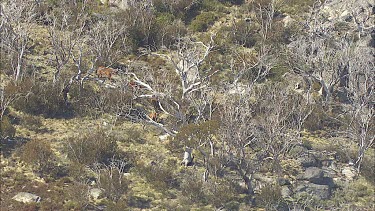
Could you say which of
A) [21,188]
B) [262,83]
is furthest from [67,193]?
[262,83]

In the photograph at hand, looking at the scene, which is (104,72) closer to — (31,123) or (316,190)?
(31,123)

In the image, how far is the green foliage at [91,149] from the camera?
56.4 feet

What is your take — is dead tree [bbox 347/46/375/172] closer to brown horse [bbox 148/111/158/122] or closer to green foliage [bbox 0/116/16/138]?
brown horse [bbox 148/111/158/122]

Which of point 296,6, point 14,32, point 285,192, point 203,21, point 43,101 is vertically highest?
point 296,6

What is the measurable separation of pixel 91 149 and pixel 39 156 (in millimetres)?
2070

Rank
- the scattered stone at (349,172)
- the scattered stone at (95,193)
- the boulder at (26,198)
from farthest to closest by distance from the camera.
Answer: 1. the scattered stone at (349,172)
2. the scattered stone at (95,193)
3. the boulder at (26,198)

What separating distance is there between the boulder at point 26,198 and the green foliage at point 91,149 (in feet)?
8.37

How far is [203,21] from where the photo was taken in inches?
1230

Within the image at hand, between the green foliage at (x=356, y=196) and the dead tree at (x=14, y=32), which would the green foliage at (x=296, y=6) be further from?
the dead tree at (x=14, y=32)

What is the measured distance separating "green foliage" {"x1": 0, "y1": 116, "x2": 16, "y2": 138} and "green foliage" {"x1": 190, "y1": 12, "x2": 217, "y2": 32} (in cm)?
1638

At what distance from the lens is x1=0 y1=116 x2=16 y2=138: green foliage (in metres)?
17.5

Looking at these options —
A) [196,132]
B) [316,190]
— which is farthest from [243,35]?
[316,190]

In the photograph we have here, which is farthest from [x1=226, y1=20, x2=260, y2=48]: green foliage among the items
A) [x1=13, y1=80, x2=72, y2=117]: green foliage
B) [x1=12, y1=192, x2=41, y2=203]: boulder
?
[x1=12, y1=192, x2=41, y2=203]: boulder

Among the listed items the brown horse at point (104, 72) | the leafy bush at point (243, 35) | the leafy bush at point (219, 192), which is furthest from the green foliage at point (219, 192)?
the leafy bush at point (243, 35)
